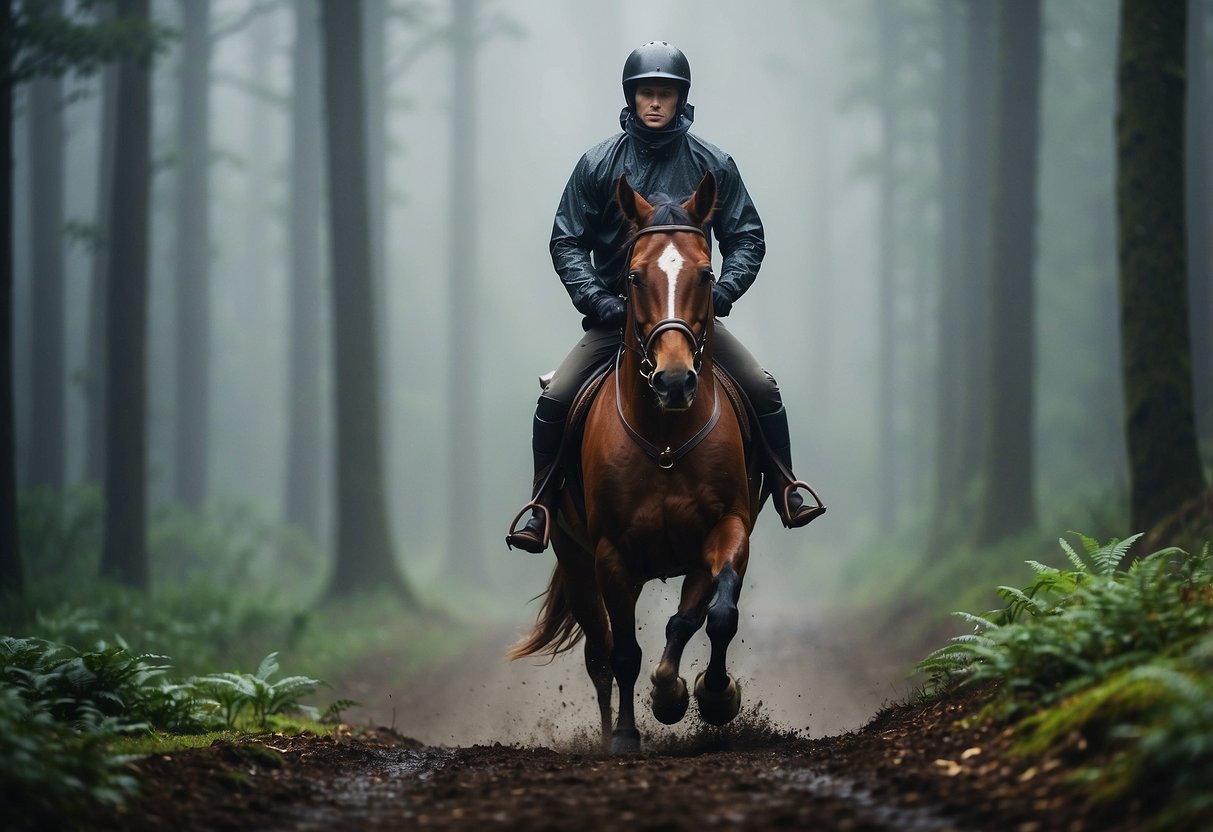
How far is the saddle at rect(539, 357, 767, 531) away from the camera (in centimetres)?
810

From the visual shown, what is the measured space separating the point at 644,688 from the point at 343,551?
7030 millimetres

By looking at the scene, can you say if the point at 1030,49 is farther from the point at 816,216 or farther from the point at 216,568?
the point at 816,216

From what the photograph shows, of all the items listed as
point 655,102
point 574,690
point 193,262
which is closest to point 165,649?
point 574,690

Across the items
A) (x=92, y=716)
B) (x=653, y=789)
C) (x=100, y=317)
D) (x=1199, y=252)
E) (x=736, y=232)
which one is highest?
(x=100, y=317)

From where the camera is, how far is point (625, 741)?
7629 millimetres

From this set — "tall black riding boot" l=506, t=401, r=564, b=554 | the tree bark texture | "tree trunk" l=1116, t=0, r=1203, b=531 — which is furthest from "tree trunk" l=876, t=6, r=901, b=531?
"tall black riding boot" l=506, t=401, r=564, b=554

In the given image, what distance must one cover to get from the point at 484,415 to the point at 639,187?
148ft

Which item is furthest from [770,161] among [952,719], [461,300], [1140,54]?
[952,719]

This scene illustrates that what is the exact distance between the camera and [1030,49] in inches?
766

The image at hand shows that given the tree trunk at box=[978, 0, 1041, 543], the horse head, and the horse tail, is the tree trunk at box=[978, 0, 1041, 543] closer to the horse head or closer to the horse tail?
the horse tail

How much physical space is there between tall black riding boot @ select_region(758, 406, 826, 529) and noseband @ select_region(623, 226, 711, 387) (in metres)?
1.19

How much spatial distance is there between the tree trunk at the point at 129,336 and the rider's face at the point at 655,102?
11.6 metres

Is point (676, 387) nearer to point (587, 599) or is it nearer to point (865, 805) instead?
point (865, 805)

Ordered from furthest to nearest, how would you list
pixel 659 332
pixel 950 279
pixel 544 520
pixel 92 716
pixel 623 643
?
pixel 950 279 < pixel 544 520 < pixel 623 643 < pixel 659 332 < pixel 92 716
